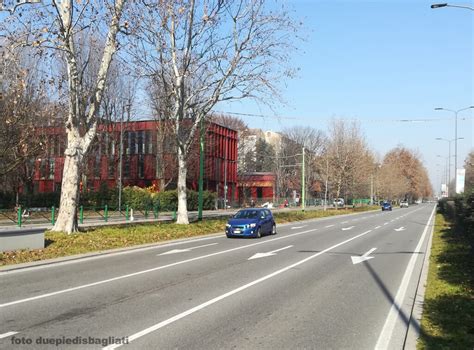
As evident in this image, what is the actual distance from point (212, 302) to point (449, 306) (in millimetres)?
4017

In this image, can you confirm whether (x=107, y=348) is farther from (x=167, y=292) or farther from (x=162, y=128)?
(x=162, y=128)

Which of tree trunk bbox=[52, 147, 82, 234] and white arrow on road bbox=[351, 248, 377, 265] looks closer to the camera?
white arrow on road bbox=[351, 248, 377, 265]

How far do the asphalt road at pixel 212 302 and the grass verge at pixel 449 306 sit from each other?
0.37 meters

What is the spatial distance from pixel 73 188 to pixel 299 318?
13734 millimetres

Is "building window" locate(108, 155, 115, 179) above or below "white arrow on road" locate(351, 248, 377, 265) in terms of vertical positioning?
above

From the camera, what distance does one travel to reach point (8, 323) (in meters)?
6.91

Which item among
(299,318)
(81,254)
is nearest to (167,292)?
(299,318)

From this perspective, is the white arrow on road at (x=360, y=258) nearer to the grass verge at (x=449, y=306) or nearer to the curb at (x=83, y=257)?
the grass verge at (x=449, y=306)

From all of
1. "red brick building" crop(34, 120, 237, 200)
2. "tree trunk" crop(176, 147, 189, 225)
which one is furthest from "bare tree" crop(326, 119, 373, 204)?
"tree trunk" crop(176, 147, 189, 225)

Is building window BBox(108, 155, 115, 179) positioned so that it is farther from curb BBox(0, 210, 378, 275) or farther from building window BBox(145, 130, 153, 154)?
curb BBox(0, 210, 378, 275)

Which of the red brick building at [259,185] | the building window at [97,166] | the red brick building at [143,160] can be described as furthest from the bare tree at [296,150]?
the building window at [97,166]

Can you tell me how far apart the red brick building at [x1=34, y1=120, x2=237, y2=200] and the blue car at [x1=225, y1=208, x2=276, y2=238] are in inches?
1133

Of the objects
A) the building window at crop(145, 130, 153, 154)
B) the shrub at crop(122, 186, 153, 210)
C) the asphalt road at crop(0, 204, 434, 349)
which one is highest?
the building window at crop(145, 130, 153, 154)

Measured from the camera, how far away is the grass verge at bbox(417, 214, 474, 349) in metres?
6.18
